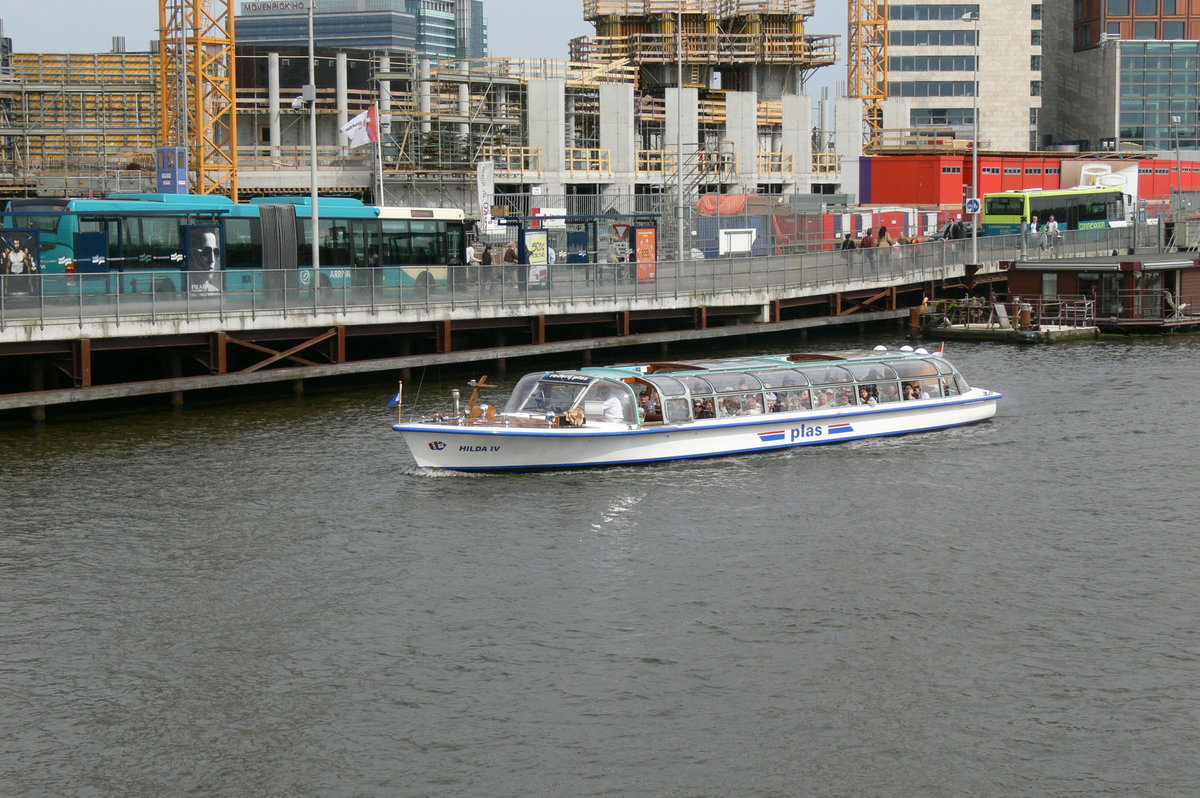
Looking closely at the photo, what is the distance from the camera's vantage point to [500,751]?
56.8 ft

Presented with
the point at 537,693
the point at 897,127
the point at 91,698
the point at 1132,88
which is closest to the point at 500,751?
the point at 537,693

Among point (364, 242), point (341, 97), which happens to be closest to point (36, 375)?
point (364, 242)

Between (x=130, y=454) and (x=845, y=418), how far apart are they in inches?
611

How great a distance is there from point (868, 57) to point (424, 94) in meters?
45.2

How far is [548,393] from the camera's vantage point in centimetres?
3198

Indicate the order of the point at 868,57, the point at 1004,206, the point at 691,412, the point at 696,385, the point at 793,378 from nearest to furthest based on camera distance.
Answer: the point at 691,412, the point at 696,385, the point at 793,378, the point at 1004,206, the point at 868,57

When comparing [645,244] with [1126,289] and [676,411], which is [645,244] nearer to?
[1126,289]

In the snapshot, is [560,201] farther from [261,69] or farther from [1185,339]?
[1185,339]

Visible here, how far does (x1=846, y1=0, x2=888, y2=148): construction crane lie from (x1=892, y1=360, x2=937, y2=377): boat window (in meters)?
74.8

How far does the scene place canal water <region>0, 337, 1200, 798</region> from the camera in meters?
17.1

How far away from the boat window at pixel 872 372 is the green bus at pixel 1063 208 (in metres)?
39.0

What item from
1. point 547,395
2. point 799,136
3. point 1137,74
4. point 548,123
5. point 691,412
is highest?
point 1137,74

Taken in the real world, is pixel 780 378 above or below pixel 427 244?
below

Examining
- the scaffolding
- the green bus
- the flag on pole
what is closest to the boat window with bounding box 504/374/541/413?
the flag on pole
